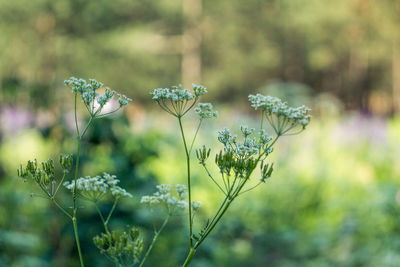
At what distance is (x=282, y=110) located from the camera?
A: 2.69ft

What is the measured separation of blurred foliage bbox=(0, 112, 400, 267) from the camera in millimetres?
2852

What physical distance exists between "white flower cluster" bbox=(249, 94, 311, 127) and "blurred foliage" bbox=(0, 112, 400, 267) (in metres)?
1.71

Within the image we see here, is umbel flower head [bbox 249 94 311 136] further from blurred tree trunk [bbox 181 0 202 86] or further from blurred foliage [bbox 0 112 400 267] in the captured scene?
blurred tree trunk [bbox 181 0 202 86]

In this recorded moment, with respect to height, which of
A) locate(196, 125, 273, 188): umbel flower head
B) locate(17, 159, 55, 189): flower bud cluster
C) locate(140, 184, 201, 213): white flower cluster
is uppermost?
locate(196, 125, 273, 188): umbel flower head

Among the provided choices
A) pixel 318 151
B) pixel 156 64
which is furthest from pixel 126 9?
pixel 318 151

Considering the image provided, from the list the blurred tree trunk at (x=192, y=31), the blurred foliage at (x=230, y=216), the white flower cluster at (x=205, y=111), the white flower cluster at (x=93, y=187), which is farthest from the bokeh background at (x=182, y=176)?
the blurred tree trunk at (x=192, y=31)

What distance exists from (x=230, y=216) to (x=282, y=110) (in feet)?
10.2

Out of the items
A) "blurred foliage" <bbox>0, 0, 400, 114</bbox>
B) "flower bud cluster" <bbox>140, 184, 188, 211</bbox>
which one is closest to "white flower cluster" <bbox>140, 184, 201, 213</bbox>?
"flower bud cluster" <bbox>140, 184, 188, 211</bbox>

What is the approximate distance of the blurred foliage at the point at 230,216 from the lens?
9.36 ft

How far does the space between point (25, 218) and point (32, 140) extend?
383cm

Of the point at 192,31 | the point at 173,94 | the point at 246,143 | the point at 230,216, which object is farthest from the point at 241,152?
the point at 192,31

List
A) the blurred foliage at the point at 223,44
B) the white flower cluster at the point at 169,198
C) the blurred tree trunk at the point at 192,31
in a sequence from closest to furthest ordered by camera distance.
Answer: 1. the white flower cluster at the point at 169,198
2. the blurred foliage at the point at 223,44
3. the blurred tree trunk at the point at 192,31

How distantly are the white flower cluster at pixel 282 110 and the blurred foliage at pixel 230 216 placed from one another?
5.61ft

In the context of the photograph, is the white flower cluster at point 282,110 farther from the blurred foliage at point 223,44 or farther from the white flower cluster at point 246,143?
the blurred foliage at point 223,44
